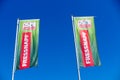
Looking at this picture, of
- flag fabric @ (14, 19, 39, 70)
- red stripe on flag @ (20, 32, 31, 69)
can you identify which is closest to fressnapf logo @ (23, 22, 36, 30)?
flag fabric @ (14, 19, 39, 70)

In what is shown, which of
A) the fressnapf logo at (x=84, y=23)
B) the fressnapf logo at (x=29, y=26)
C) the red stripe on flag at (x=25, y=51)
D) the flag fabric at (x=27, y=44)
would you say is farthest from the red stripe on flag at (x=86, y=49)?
the red stripe on flag at (x=25, y=51)

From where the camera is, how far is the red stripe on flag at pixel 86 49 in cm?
1325

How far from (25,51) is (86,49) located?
102 inches

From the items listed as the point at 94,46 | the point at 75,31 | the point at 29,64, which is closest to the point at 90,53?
the point at 94,46

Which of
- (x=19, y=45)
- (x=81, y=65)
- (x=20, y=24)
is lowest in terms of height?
(x=81, y=65)

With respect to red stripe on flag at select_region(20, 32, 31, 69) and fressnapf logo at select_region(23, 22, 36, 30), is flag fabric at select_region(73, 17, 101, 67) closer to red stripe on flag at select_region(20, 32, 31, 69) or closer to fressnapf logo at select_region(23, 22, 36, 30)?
fressnapf logo at select_region(23, 22, 36, 30)

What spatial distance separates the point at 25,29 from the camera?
13.8 meters

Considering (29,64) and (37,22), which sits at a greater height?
(37,22)

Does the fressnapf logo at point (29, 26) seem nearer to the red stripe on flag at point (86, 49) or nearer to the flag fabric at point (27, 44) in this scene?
the flag fabric at point (27, 44)

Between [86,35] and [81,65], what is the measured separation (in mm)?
1404

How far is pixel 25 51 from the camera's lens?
13.4 m

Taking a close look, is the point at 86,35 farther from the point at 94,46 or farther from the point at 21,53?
the point at 21,53

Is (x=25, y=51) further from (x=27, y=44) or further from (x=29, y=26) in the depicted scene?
(x=29, y=26)

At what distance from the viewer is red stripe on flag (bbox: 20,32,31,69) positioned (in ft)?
43.1
